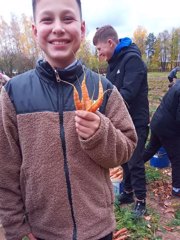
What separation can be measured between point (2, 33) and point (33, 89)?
144ft

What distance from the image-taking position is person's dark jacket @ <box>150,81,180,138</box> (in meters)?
3.81

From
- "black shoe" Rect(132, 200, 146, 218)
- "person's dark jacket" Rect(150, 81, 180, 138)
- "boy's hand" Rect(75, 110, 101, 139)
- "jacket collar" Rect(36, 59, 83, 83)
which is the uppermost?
"jacket collar" Rect(36, 59, 83, 83)

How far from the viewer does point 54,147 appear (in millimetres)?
1322

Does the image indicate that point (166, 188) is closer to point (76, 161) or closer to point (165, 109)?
point (165, 109)

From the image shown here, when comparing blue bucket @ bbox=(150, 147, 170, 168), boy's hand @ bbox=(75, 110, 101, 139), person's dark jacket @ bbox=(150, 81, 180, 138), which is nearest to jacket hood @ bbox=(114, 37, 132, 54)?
person's dark jacket @ bbox=(150, 81, 180, 138)

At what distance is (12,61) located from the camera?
96.1ft

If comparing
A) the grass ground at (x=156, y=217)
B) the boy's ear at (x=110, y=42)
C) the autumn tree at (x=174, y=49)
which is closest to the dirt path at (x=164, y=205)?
the grass ground at (x=156, y=217)

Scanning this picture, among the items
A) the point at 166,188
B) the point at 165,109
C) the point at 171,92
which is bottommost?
the point at 166,188

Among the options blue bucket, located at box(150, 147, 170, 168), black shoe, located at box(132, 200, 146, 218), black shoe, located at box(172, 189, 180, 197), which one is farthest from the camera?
blue bucket, located at box(150, 147, 170, 168)

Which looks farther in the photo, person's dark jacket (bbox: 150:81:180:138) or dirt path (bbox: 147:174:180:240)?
person's dark jacket (bbox: 150:81:180:138)

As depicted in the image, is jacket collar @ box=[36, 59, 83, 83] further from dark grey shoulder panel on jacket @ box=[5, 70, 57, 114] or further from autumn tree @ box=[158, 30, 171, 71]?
autumn tree @ box=[158, 30, 171, 71]

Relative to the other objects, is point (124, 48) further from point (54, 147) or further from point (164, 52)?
point (164, 52)

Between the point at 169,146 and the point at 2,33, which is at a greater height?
the point at 2,33

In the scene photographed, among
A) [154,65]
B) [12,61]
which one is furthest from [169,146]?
[154,65]
